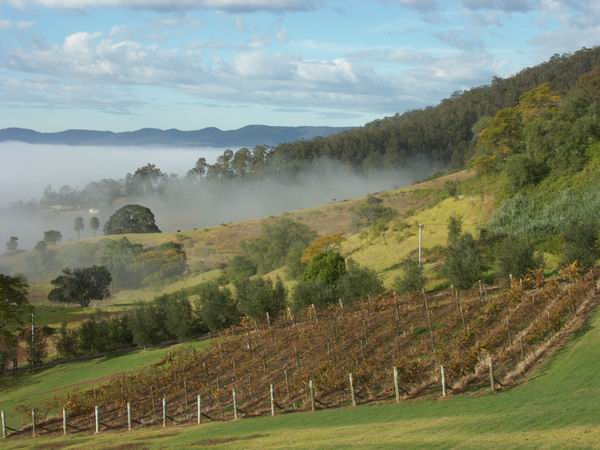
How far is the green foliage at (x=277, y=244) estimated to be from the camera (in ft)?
343

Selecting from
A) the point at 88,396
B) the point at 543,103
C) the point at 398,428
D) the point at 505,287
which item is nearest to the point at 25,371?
the point at 88,396

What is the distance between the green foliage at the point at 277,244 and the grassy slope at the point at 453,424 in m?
69.0

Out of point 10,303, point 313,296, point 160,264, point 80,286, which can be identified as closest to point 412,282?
point 313,296

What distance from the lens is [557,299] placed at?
3828cm

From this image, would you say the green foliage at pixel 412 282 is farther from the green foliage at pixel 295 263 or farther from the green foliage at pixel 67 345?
the green foliage at pixel 295 263

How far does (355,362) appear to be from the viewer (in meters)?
36.7

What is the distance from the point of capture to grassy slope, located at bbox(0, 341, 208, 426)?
48844mm

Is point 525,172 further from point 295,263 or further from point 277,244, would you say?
point 277,244

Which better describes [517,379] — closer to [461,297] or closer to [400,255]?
[461,297]

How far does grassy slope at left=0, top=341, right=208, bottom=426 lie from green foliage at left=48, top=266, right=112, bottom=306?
40010mm

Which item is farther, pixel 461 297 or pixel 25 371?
pixel 25 371

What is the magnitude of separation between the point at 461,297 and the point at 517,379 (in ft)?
63.8

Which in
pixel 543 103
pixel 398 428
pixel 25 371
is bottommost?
pixel 25 371

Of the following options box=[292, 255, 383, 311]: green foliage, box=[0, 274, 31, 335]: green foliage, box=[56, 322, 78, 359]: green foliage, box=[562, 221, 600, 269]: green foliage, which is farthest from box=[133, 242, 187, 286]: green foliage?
box=[562, 221, 600, 269]: green foliage
